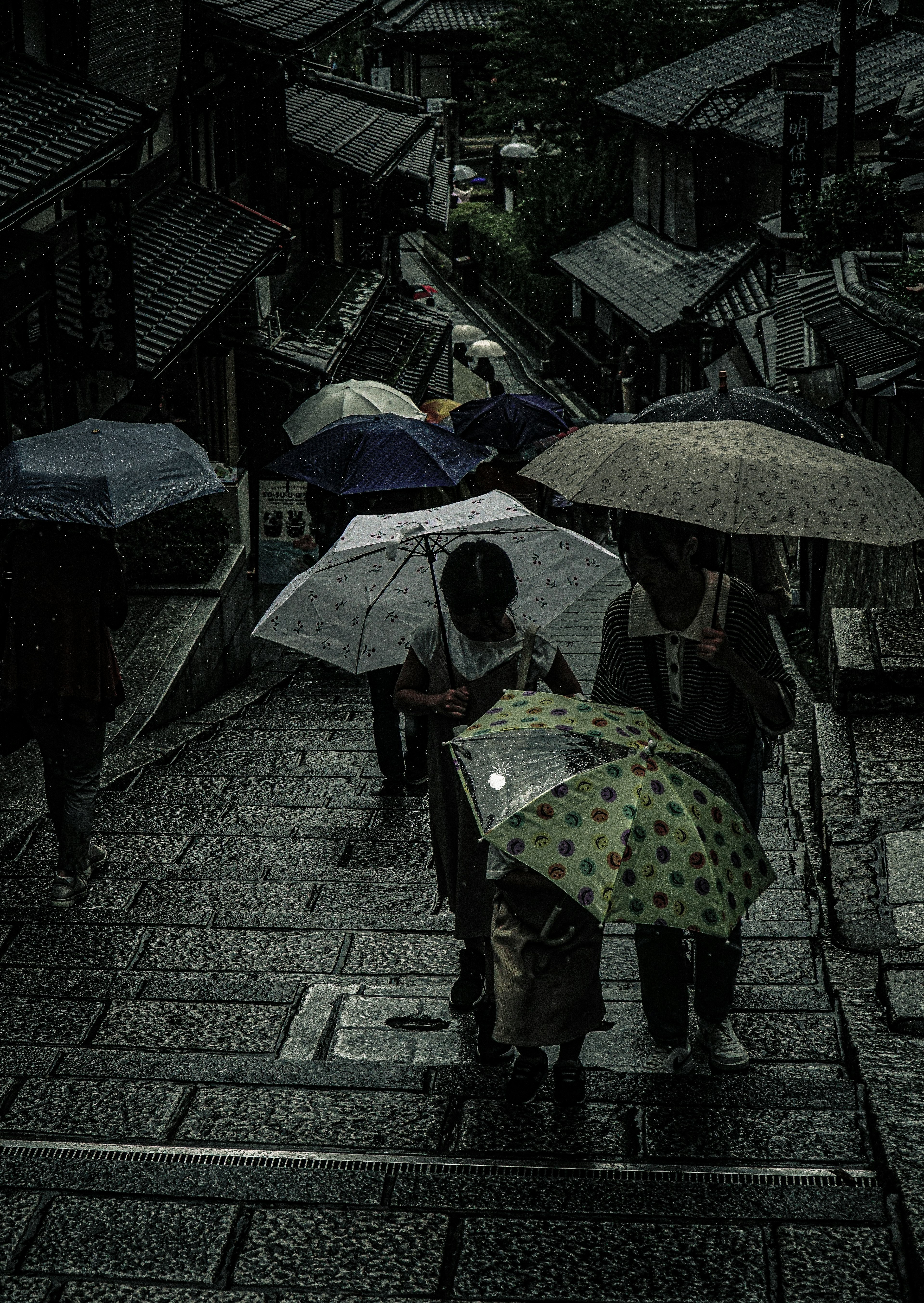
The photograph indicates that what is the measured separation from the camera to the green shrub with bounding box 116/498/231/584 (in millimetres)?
12016

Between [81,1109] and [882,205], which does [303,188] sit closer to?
[882,205]

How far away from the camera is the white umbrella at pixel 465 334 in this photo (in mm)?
35469

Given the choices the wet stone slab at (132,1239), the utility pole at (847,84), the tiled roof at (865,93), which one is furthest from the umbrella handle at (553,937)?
the tiled roof at (865,93)

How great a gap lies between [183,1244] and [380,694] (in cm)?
525

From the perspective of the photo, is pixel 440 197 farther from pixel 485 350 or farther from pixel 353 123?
pixel 353 123

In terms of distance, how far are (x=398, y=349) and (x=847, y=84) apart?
28.9 feet

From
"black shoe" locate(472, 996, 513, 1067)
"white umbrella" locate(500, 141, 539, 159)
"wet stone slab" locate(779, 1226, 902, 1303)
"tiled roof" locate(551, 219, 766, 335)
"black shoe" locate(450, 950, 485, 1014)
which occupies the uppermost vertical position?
"wet stone slab" locate(779, 1226, 902, 1303)

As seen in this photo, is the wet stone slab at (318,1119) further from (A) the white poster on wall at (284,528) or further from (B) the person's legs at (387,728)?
(A) the white poster on wall at (284,528)

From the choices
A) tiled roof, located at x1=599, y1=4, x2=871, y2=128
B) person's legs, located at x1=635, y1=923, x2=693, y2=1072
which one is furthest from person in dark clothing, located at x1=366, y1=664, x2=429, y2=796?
tiled roof, located at x1=599, y1=4, x2=871, y2=128

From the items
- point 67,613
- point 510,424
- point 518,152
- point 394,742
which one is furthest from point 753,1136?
point 518,152

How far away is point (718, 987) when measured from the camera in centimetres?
480

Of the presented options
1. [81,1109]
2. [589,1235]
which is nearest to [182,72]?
[81,1109]

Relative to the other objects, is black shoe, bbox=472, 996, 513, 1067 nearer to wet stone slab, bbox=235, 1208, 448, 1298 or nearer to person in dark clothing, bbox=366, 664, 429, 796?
wet stone slab, bbox=235, 1208, 448, 1298

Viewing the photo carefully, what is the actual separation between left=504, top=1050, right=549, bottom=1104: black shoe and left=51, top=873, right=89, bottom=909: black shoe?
3.05m
